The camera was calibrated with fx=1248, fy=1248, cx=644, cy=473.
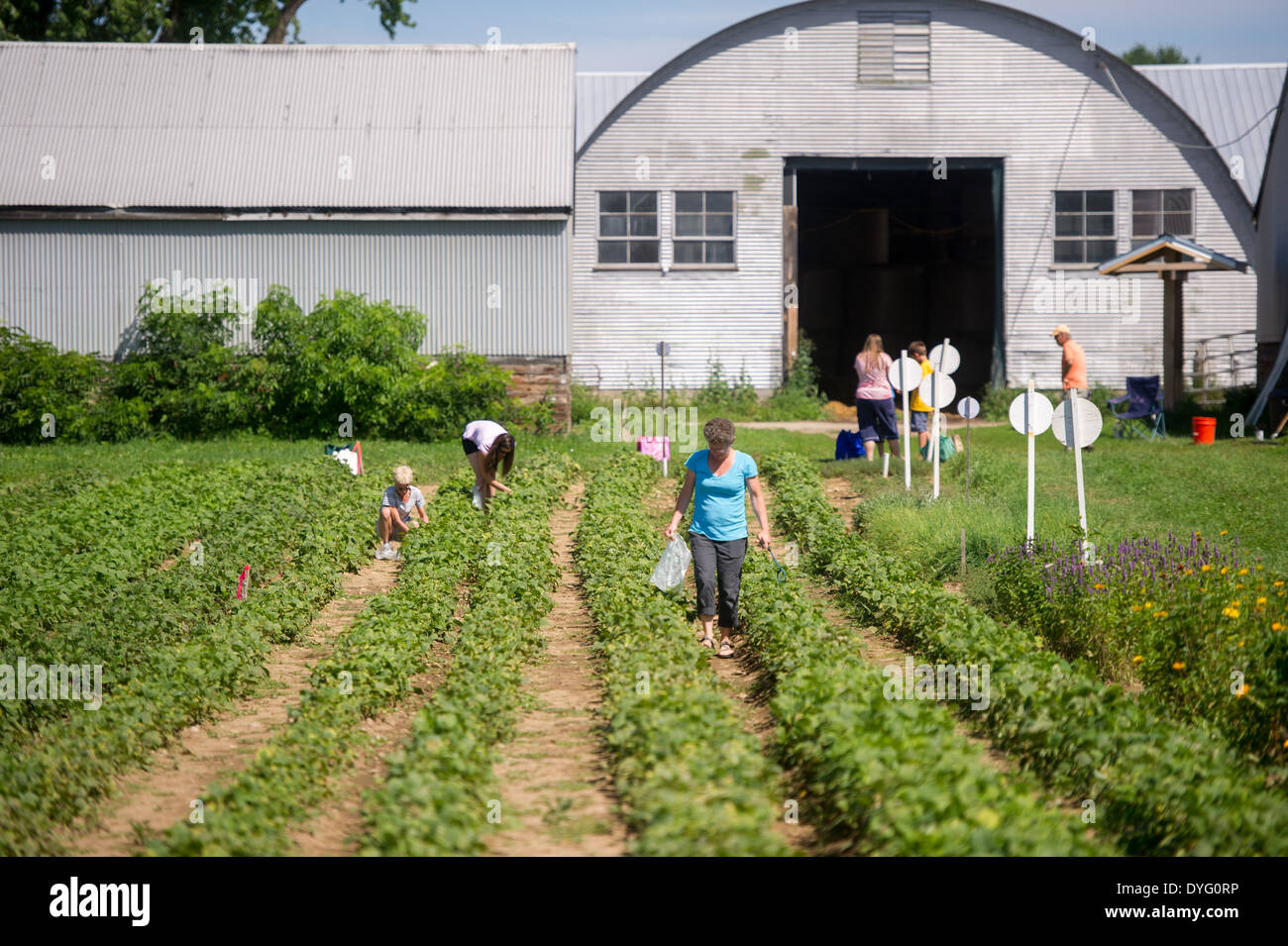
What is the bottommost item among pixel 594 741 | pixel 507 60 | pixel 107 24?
pixel 594 741

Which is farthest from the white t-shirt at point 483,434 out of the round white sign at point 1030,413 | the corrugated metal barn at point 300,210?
the corrugated metal barn at point 300,210

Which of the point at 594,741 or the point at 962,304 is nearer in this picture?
the point at 594,741

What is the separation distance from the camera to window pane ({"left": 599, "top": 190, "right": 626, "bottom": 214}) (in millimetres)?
25672

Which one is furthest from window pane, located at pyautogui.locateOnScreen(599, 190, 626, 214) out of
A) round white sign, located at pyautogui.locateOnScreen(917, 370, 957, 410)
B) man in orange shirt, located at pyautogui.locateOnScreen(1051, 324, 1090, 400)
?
round white sign, located at pyautogui.locateOnScreen(917, 370, 957, 410)

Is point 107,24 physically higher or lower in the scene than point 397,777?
higher

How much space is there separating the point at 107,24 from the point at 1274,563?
115 feet

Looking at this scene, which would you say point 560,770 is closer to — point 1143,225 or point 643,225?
point 643,225

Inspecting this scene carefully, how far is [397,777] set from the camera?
20.1ft

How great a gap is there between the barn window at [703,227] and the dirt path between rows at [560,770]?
652 inches

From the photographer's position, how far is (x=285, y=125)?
76.9ft

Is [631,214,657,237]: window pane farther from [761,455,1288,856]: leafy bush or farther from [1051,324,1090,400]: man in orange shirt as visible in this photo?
[761,455,1288,856]: leafy bush

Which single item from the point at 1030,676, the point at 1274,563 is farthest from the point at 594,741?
the point at 1274,563

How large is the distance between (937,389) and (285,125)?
15.1 m
